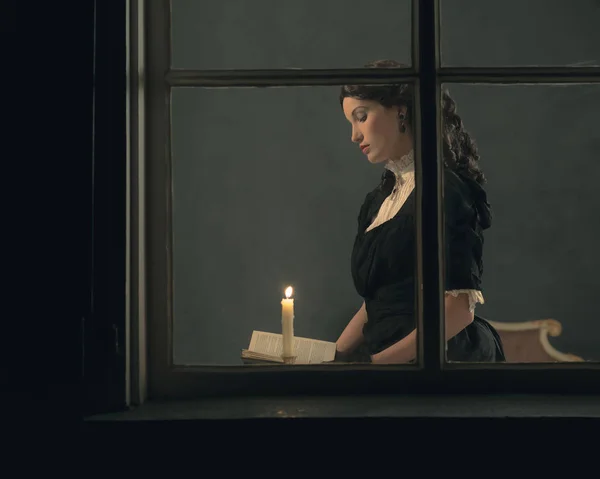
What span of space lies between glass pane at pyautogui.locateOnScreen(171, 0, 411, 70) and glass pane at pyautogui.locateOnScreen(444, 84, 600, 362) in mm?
653

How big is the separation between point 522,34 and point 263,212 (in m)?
1.79

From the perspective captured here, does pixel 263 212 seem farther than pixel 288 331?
Yes

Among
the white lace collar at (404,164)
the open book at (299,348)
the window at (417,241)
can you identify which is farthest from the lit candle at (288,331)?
the window at (417,241)

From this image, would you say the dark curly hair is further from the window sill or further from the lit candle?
the window sill

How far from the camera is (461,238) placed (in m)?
1.82

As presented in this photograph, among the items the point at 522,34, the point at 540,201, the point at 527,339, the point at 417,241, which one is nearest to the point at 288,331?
the point at 417,241

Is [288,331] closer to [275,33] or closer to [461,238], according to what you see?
[461,238]

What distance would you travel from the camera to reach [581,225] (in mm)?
4312

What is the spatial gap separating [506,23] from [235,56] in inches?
61.1

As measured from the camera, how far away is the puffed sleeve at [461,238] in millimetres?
1818

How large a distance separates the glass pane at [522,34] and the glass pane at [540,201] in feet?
0.63

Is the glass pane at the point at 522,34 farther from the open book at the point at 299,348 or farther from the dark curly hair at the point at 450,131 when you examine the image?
the open book at the point at 299,348

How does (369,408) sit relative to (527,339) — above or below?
above
